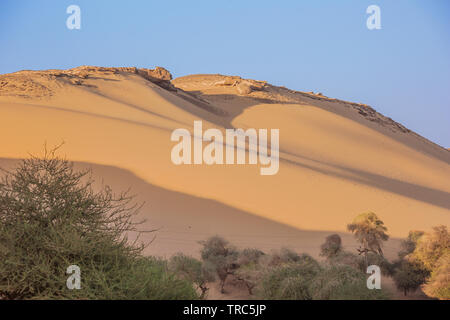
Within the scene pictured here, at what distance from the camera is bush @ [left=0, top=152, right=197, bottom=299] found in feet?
17.2

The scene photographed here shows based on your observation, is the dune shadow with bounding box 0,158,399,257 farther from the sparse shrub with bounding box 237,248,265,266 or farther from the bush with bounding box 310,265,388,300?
the bush with bounding box 310,265,388,300

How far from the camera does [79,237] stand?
18.2ft

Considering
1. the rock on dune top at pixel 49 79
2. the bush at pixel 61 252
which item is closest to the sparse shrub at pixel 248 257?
the bush at pixel 61 252

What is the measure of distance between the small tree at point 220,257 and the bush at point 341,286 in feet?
10.6

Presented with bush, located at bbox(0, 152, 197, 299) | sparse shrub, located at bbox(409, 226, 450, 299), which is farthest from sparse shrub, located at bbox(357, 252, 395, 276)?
bush, located at bbox(0, 152, 197, 299)

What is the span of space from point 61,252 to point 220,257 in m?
7.95

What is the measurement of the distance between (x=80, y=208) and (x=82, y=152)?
1579 cm

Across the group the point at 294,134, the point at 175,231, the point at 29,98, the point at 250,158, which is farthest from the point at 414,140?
the point at 175,231

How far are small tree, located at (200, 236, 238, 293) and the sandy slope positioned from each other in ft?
5.49

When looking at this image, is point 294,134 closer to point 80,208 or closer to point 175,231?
point 175,231

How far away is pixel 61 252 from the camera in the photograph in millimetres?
5348

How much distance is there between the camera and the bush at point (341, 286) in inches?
347

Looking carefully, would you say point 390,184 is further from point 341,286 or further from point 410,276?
point 341,286
